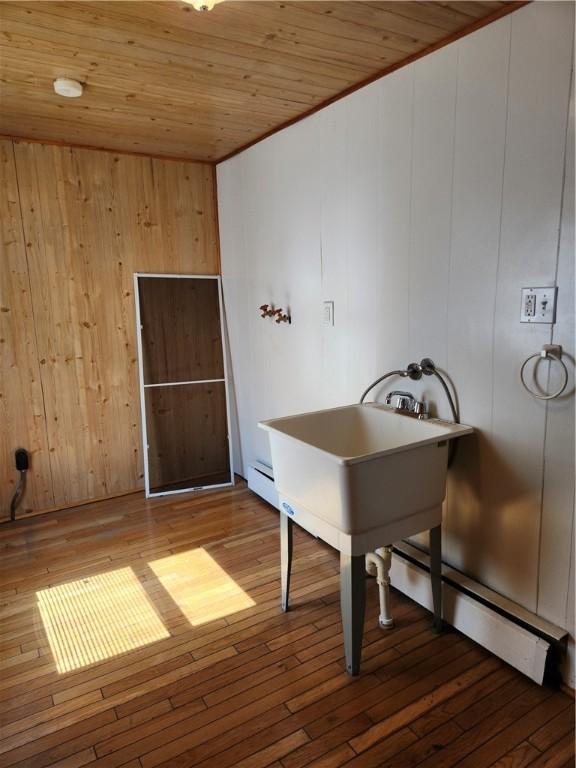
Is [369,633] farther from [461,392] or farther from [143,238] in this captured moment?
[143,238]

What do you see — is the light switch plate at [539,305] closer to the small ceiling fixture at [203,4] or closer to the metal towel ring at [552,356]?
the metal towel ring at [552,356]

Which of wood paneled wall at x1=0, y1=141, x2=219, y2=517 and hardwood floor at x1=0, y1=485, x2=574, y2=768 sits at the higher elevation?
wood paneled wall at x1=0, y1=141, x2=219, y2=517

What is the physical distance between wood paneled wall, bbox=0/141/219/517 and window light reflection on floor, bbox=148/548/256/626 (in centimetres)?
110

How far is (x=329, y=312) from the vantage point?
8.25 ft

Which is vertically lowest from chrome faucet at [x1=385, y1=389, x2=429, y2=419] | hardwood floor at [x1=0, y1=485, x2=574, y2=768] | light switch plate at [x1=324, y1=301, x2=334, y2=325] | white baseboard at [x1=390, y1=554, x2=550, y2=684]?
hardwood floor at [x1=0, y1=485, x2=574, y2=768]

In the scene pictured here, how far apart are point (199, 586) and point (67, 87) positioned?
226cm

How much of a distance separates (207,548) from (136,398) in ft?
4.05

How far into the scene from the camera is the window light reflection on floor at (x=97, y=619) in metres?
1.92

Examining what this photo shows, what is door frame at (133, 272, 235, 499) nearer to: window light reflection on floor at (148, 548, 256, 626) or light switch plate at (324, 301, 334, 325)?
window light reflection on floor at (148, 548, 256, 626)

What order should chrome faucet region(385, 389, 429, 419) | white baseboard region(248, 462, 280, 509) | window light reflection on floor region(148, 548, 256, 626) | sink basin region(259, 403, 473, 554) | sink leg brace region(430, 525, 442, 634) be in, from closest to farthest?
sink basin region(259, 403, 473, 554)
sink leg brace region(430, 525, 442, 634)
chrome faucet region(385, 389, 429, 419)
window light reflection on floor region(148, 548, 256, 626)
white baseboard region(248, 462, 280, 509)

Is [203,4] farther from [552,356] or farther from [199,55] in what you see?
[552,356]

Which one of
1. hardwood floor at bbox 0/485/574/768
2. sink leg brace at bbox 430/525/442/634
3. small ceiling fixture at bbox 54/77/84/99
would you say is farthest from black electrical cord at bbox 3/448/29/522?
sink leg brace at bbox 430/525/442/634

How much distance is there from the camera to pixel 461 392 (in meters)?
1.88

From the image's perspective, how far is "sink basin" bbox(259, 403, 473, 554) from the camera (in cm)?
158
